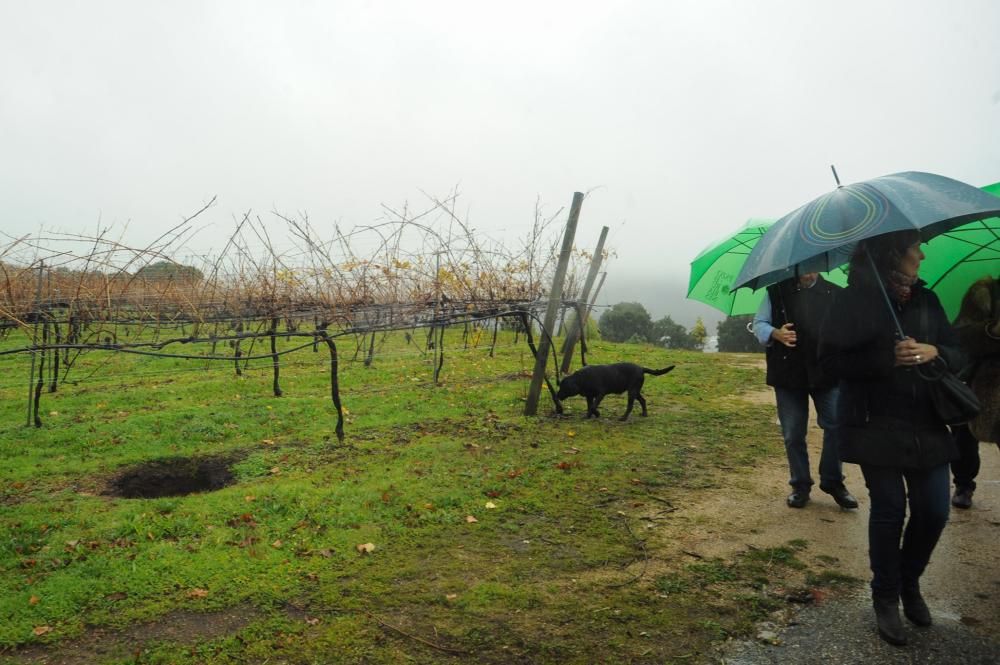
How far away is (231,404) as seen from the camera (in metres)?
9.62

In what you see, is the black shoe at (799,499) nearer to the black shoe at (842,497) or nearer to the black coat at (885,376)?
the black shoe at (842,497)

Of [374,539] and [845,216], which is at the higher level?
[845,216]

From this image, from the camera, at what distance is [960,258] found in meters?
3.90

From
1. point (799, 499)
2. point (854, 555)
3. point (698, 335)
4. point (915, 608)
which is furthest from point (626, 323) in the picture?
point (915, 608)

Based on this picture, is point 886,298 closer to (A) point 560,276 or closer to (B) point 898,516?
(B) point 898,516

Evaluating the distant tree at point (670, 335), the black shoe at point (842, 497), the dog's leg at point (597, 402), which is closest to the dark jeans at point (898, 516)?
the black shoe at point (842, 497)

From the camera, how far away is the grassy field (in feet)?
11.3

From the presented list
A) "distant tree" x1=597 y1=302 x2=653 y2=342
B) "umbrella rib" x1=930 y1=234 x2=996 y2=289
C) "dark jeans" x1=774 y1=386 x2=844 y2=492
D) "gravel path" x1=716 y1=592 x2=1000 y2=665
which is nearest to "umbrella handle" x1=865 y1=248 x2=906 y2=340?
"umbrella rib" x1=930 y1=234 x2=996 y2=289

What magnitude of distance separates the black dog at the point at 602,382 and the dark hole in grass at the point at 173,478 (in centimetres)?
416

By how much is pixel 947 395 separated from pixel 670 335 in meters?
23.7

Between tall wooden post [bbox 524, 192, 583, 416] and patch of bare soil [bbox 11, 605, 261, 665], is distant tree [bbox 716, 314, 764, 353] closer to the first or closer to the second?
tall wooden post [bbox 524, 192, 583, 416]

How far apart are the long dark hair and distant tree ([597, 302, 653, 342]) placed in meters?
22.2

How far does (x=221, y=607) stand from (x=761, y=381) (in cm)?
1069

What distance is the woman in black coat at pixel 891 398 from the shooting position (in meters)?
3.04
